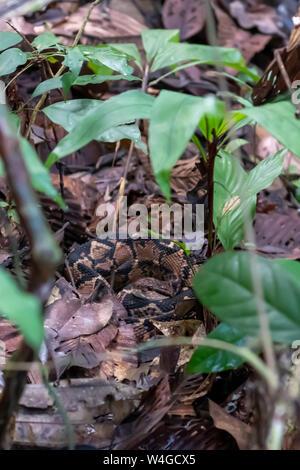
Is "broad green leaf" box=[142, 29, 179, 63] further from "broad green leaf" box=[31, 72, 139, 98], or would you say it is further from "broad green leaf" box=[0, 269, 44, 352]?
"broad green leaf" box=[0, 269, 44, 352]

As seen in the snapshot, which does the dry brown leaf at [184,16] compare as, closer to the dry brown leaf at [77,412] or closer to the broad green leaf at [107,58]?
the broad green leaf at [107,58]

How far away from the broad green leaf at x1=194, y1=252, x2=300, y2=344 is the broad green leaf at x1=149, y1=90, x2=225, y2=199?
279 mm

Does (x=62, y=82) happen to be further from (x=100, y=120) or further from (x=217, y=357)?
(x=217, y=357)

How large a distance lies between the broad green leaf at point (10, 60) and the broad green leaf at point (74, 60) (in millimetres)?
161

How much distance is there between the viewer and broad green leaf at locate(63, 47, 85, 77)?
5.97 ft

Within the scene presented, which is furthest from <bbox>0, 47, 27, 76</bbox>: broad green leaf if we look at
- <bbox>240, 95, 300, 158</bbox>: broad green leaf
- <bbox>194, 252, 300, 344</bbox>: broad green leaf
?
<bbox>194, 252, 300, 344</bbox>: broad green leaf

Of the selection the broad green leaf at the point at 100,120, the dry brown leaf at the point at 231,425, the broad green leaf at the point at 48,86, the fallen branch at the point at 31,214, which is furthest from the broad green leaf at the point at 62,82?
the dry brown leaf at the point at 231,425

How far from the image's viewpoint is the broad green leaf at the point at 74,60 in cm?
182

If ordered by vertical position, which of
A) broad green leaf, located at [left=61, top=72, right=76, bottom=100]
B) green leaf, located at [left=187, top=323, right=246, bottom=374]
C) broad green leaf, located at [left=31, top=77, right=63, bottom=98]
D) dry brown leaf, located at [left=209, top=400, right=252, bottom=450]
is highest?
broad green leaf, located at [left=61, top=72, right=76, bottom=100]

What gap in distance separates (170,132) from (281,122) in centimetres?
32

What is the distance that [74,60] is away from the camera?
1.84 metres
